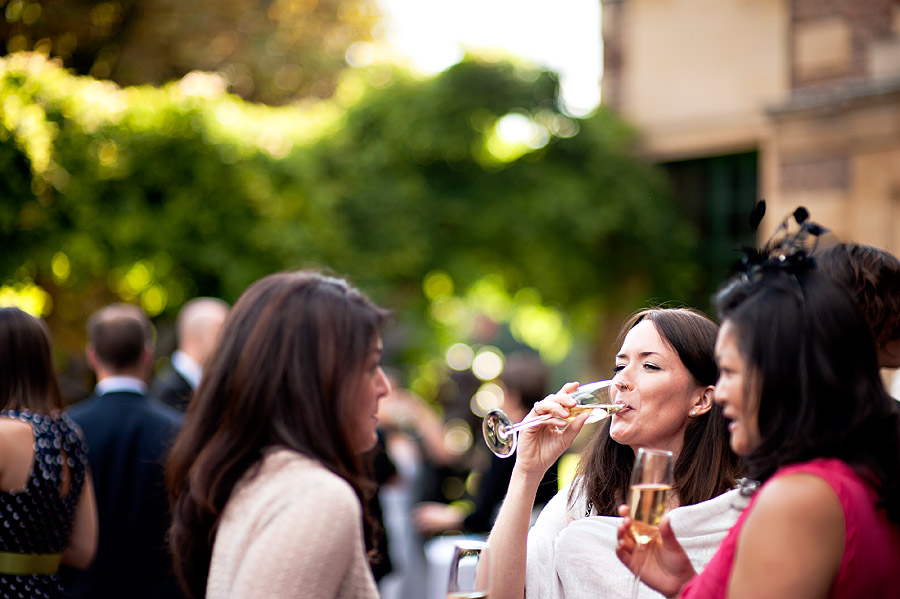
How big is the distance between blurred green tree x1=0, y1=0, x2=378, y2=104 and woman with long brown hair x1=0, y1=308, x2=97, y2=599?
28.2 feet

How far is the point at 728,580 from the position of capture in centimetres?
192

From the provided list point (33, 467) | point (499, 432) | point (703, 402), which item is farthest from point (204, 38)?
point (703, 402)

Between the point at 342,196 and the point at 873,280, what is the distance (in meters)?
8.20

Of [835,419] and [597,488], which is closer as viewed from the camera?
[835,419]

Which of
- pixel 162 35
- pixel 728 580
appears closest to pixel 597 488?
pixel 728 580

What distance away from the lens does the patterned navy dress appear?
3344mm

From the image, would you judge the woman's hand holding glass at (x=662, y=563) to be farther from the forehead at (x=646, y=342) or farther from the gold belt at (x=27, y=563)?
the gold belt at (x=27, y=563)

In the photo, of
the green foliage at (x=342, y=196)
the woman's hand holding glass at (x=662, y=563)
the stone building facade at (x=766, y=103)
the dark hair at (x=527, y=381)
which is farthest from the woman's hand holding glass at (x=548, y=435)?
the stone building facade at (x=766, y=103)

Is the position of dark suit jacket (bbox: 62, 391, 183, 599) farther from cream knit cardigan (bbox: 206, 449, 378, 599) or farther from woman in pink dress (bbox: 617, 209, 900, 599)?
woman in pink dress (bbox: 617, 209, 900, 599)

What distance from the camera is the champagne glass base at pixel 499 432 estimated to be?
9.90 ft

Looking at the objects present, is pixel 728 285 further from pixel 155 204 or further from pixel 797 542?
pixel 155 204

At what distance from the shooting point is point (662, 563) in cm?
227

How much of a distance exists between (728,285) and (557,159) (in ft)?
31.2

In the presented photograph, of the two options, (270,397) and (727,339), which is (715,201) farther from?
(270,397)
